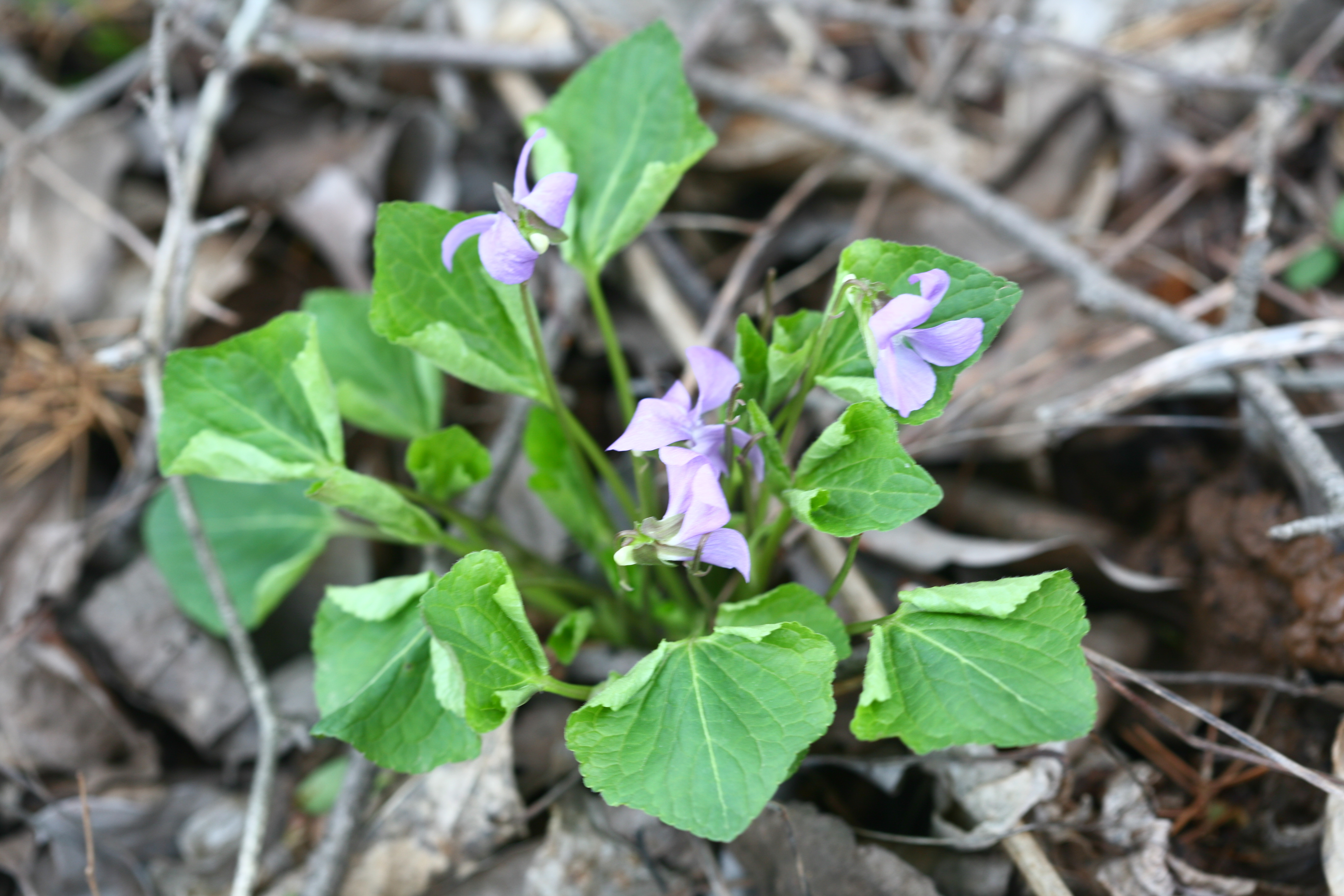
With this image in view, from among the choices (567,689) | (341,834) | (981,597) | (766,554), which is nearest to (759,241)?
(766,554)

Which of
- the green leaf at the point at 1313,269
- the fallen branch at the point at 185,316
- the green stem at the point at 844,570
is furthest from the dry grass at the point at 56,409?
the green leaf at the point at 1313,269

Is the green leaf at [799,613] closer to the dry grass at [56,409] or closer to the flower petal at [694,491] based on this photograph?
the flower petal at [694,491]

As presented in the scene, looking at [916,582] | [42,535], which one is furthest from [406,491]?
[42,535]

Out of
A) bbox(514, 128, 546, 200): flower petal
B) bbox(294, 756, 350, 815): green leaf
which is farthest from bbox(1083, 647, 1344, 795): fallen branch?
bbox(294, 756, 350, 815): green leaf

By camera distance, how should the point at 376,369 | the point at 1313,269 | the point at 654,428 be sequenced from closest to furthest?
the point at 654,428
the point at 376,369
the point at 1313,269

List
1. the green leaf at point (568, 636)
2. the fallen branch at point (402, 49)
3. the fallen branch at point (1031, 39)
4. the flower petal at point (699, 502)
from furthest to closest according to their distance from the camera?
the fallen branch at point (402, 49) → the fallen branch at point (1031, 39) → the green leaf at point (568, 636) → the flower petal at point (699, 502)

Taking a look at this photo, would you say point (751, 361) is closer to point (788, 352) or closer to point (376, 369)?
point (788, 352)
